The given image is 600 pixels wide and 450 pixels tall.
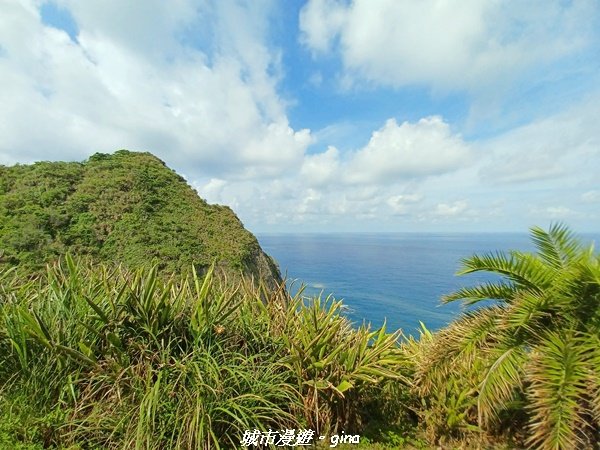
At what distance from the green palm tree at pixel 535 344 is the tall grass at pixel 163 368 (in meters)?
0.87

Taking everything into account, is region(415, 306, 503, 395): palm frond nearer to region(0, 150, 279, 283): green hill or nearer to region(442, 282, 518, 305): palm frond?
region(442, 282, 518, 305): palm frond

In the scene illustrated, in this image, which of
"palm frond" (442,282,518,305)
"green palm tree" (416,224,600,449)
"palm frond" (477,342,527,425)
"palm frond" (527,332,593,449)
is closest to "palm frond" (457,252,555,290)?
"green palm tree" (416,224,600,449)

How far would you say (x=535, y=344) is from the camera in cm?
370

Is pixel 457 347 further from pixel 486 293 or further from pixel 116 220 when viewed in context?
pixel 116 220

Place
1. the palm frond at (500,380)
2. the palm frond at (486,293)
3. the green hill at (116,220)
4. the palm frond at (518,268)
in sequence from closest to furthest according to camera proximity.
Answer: the palm frond at (500,380) → the palm frond at (518,268) → the palm frond at (486,293) → the green hill at (116,220)

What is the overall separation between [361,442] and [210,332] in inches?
82.7

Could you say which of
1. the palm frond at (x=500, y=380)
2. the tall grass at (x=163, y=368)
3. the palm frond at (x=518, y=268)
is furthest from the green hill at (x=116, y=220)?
the palm frond at (x=500, y=380)

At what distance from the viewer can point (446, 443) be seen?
12.9 feet

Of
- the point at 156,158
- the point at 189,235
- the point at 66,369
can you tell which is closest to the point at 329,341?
the point at 66,369

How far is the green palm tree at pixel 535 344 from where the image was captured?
10.6 ft

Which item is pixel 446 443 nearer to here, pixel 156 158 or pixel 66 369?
pixel 66 369

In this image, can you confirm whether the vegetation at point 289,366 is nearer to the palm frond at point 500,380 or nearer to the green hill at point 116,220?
the palm frond at point 500,380

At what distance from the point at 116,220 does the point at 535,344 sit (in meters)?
25.3

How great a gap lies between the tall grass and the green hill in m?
15.8
